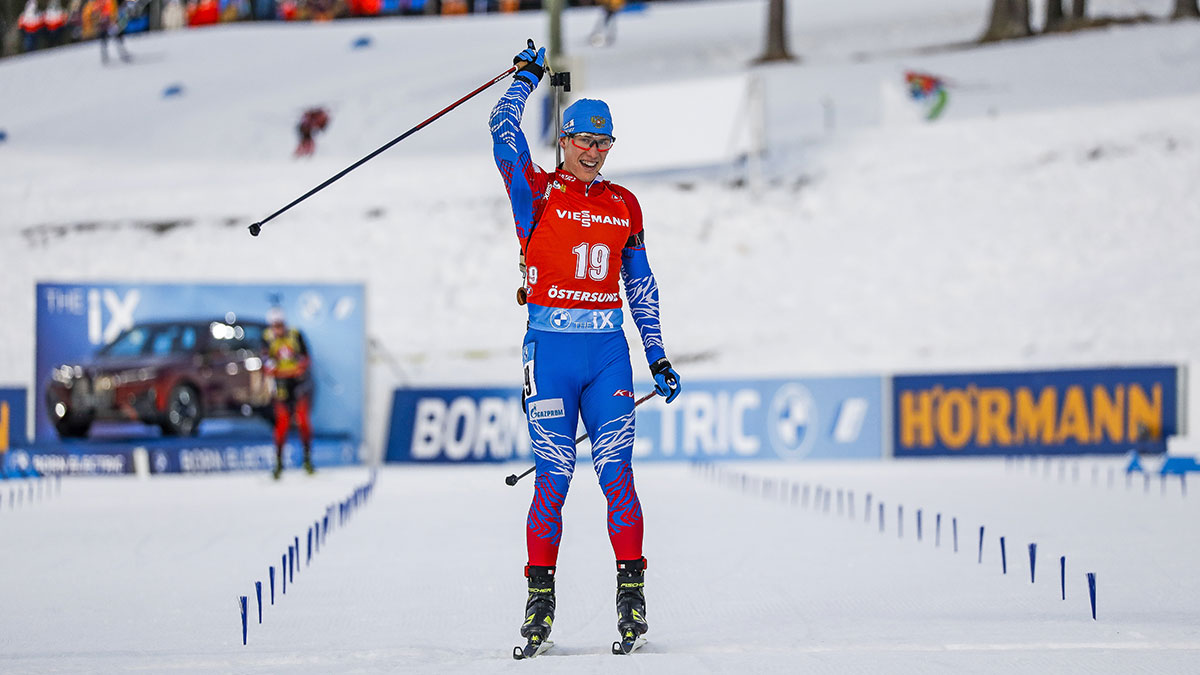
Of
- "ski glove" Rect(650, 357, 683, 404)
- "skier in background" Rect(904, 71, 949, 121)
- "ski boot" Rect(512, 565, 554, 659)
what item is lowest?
"ski boot" Rect(512, 565, 554, 659)

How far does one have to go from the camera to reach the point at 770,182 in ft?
89.6

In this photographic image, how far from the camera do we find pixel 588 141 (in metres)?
5.91

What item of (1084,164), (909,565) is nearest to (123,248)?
(1084,164)

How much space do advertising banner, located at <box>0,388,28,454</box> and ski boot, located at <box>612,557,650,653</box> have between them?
554 inches

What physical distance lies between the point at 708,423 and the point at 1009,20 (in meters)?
18.5

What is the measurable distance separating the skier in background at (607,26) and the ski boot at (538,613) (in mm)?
33564

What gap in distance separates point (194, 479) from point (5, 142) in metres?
21.4

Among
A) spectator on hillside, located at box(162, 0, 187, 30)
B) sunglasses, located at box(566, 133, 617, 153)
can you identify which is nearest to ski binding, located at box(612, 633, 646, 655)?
sunglasses, located at box(566, 133, 617, 153)

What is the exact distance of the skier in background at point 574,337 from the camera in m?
5.78

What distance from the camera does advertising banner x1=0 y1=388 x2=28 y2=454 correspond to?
59.2ft

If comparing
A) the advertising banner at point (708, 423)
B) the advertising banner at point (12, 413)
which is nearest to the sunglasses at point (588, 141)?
the advertising banner at point (708, 423)

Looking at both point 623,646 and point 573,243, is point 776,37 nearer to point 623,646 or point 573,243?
point 573,243

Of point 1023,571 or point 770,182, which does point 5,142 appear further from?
point 1023,571

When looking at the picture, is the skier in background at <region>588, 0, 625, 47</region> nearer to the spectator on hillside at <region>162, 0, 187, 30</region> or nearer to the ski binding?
the spectator on hillside at <region>162, 0, 187, 30</region>
